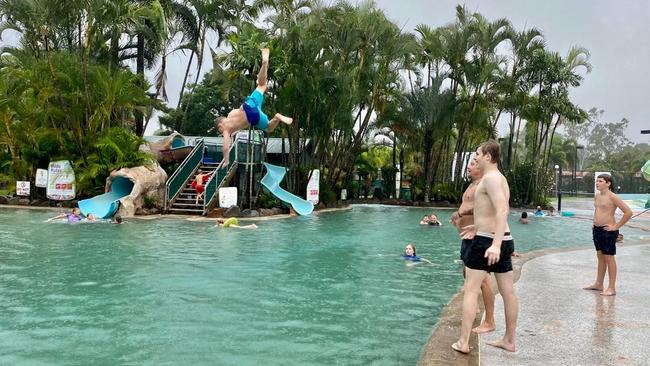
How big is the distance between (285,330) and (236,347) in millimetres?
670

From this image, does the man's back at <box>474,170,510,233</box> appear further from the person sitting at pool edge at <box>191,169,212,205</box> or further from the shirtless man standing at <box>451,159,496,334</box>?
the person sitting at pool edge at <box>191,169,212,205</box>

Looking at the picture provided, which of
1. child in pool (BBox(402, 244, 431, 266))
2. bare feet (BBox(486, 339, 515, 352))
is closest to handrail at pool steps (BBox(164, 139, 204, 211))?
child in pool (BBox(402, 244, 431, 266))

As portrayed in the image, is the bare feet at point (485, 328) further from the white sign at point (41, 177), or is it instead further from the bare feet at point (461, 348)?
the white sign at point (41, 177)

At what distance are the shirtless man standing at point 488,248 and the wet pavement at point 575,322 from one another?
0.24m

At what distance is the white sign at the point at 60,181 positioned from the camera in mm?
20094

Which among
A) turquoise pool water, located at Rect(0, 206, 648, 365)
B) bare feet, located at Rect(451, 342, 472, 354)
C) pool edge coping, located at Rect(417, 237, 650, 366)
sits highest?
bare feet, located at Rect(451, 342, 472, 354)

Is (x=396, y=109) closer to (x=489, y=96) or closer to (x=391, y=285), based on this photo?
(x=489, y=96)

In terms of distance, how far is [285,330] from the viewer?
16.9 ft

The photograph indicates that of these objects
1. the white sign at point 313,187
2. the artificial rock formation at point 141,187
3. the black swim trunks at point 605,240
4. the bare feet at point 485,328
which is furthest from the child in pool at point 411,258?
the white sign at point 313,187

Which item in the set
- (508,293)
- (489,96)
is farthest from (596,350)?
(489,96)

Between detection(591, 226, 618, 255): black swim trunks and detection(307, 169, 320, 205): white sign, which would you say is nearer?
detection(591, 226, 618, 255): black swim trunks

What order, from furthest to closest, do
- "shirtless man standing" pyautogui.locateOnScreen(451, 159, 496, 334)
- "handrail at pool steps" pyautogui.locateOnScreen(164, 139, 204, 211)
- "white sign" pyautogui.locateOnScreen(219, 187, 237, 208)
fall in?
"handrail at pool steps" pyautogui.locateOnScreen(164, 139, 204, 211)
"white sign" pyautogui.locateOnScreen(219, 187, 237, 208)
"shirtless man standing" pyautogui.locateOnScreen(451, 159, 496, 334)

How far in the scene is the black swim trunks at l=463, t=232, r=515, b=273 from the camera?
3.92 metres

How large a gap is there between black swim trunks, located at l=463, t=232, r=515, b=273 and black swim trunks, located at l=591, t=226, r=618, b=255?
9.08 ft
